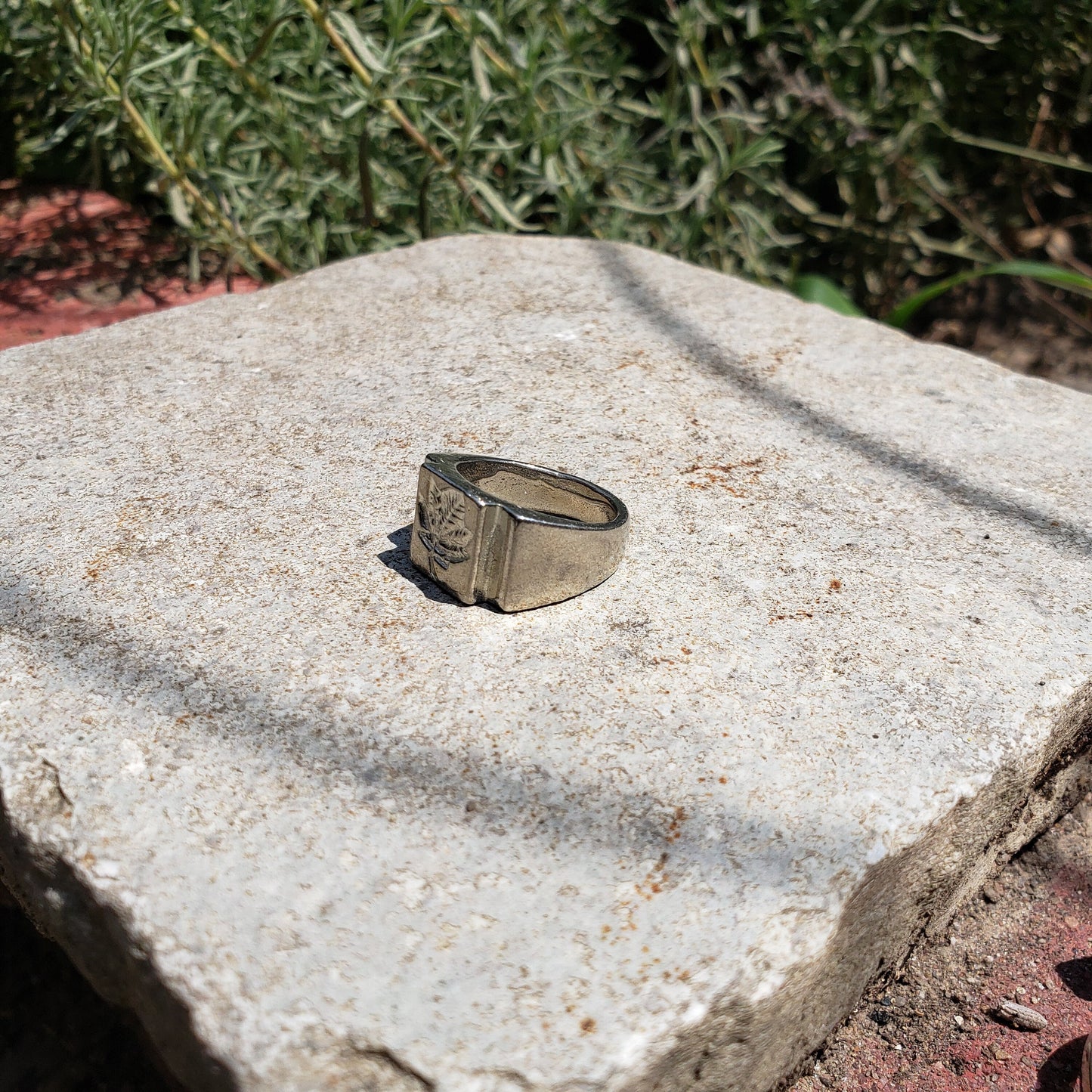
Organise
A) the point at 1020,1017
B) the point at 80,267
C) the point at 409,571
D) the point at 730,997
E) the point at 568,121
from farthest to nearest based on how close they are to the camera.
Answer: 1. the point at 80,267
2. the point at 568,121
3. the point at 409,571
4. the point at 1020,1017
5. the point at 730,997

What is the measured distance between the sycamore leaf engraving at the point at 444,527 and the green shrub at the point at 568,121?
1.30 m

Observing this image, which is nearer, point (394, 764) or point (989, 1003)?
point (394, 764)

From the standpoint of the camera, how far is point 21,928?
4.94 ft

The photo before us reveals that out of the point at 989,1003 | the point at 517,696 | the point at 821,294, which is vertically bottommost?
the point at 989,1003

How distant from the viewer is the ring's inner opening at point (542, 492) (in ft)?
4.94

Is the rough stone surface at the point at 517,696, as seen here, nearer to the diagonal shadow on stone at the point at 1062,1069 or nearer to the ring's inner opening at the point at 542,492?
the ring's inner opening at the point at 542,492

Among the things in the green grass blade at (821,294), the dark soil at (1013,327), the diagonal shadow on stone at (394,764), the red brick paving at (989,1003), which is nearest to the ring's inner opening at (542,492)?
the diagonal shadow on stone at (394,764)

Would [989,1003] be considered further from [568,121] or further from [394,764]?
[568,121]

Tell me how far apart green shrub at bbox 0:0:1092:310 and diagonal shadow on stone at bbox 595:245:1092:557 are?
46 cm

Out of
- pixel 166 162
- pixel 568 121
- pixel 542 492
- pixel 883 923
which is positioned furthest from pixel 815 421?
pixel 166 162

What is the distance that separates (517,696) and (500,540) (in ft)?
0.63

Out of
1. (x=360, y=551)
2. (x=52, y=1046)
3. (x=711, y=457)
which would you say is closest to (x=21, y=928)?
(x=52, y=1046)

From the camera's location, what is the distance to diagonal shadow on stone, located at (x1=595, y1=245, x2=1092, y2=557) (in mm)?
1664

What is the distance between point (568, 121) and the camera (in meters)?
2.62
